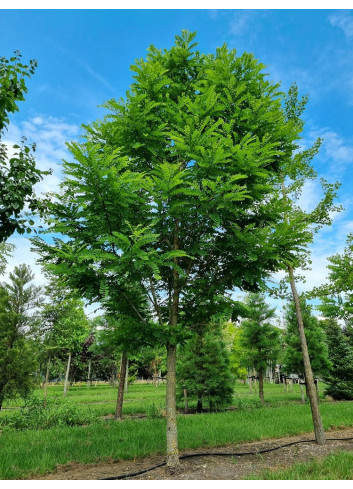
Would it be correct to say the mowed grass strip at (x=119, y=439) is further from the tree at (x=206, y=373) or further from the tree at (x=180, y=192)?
the tree at (x=206, y=373)

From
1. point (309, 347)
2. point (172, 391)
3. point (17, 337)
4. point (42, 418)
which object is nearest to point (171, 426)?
point (172, 391)

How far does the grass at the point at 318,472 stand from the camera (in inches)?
185

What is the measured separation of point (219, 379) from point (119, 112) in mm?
13436

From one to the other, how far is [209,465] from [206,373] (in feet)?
32.8

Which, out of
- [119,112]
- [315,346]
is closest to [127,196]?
[119,112]

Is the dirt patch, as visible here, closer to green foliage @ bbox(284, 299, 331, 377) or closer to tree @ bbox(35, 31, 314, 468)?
tree @ bbox(35, 31, 314, 468)

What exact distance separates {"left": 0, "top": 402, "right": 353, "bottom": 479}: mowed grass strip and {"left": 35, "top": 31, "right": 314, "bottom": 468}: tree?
2.08m

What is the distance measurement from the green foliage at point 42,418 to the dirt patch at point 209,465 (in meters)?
5.22

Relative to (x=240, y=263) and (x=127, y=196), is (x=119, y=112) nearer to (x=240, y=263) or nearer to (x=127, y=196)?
(x=127, y=196)

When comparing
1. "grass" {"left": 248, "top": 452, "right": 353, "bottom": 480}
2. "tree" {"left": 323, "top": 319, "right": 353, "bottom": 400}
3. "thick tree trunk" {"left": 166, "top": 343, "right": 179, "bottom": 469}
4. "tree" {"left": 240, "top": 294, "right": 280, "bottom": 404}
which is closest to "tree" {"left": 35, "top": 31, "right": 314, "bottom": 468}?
"thick tree trunk" {"left": 166, "top": 343, "right": 179, "bottom": 469}

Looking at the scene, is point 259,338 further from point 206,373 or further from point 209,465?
point 209,465

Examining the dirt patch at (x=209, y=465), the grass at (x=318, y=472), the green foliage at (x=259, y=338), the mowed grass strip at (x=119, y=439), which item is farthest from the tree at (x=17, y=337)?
the green foliage at (x=259, y=338)

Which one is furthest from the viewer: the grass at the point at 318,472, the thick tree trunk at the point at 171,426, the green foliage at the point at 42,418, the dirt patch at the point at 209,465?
the green foliage at the point at 42,418

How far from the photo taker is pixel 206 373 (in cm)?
1599
